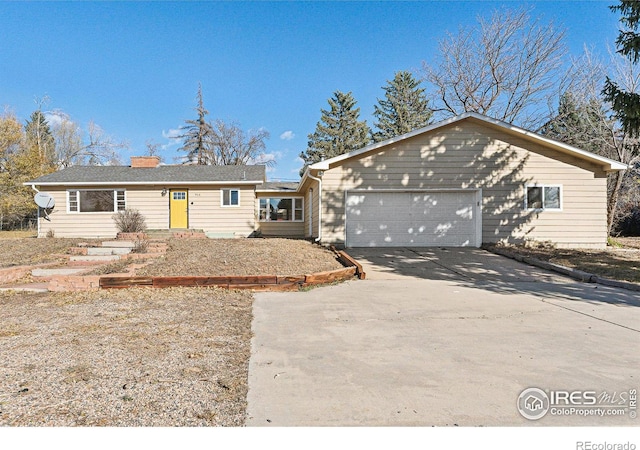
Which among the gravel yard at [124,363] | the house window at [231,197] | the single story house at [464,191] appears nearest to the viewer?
the gravel yard at [124,363]

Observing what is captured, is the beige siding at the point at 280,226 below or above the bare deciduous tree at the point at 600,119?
below

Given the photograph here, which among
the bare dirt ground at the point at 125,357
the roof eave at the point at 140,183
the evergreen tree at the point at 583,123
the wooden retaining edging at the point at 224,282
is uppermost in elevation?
the evergreen tree at the point at 583,123

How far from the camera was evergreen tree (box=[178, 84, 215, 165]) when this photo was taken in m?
35.6

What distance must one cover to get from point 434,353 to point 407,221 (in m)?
9.56

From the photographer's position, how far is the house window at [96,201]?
1656 cm

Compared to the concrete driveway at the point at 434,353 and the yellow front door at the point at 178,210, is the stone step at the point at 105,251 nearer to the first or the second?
the concrete driveway at the point at 434,353

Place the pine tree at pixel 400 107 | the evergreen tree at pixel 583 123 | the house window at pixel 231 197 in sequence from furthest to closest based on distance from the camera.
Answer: the pine tree at pixel 400 107, the evergreen tree at pixel 583 123, the house window at pixel 231 197

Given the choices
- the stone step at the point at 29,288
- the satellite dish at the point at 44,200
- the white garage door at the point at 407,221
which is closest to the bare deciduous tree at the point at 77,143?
the satellite dish at the point at 44,200

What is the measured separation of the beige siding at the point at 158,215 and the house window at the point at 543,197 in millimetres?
11159

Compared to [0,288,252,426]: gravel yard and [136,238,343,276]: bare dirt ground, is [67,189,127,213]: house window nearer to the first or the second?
[136,238,343,276]: bare dirt ground

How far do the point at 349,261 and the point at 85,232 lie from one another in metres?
13.2
